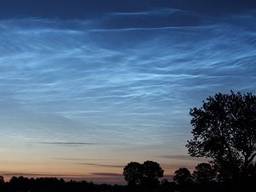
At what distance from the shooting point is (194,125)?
74.5 m

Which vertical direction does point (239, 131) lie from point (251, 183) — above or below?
above

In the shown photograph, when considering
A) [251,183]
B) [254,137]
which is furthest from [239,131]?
[251,183]

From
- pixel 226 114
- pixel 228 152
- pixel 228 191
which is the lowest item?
pixel 228 191

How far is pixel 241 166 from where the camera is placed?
71.5m

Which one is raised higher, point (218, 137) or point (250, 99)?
point (250, 99)

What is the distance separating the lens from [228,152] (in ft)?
236

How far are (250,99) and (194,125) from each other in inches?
305

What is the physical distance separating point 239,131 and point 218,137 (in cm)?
266

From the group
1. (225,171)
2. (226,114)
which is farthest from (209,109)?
(225,171)

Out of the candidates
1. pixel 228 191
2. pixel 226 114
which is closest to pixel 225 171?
pixel 228 191

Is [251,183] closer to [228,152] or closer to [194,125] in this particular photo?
[228,152]

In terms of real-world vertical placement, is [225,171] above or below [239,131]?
below

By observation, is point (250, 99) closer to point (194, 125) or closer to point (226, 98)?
point (226, 98)

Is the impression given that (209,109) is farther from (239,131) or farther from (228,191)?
(228,191)
